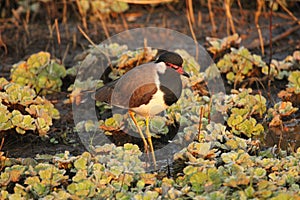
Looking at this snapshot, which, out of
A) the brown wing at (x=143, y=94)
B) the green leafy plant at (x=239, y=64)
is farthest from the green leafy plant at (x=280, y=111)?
the brown wing at (x=143, y=94)

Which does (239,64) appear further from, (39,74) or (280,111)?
(39,74)

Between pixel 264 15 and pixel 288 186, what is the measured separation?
3196 millimetres

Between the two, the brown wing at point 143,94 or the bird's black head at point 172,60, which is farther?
the bird's black head at point 172,60

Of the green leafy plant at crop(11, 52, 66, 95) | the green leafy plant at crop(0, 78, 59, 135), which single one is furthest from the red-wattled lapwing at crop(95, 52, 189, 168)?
the green leafy plant at crop(11, 52, 66, 95)

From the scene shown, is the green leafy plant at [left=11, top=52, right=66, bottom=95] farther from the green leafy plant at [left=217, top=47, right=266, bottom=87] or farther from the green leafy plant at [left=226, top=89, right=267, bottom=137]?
the green leafy plant at [left=226, top=89, right=267, bottom=137]

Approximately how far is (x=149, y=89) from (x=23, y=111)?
116 centimetres

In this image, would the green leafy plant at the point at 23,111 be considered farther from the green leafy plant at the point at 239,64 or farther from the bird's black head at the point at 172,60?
the green leafy plant at the point at 239,64

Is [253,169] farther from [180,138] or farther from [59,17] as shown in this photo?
[59,17]

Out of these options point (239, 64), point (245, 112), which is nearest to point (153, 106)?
point (245, 112)

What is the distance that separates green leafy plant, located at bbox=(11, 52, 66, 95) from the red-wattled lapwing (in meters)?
1.10

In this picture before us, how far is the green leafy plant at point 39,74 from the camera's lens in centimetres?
529

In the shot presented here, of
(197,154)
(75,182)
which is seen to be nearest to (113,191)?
(75,182)

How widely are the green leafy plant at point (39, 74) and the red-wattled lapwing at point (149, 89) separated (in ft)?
3.61

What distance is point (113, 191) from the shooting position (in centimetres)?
376
